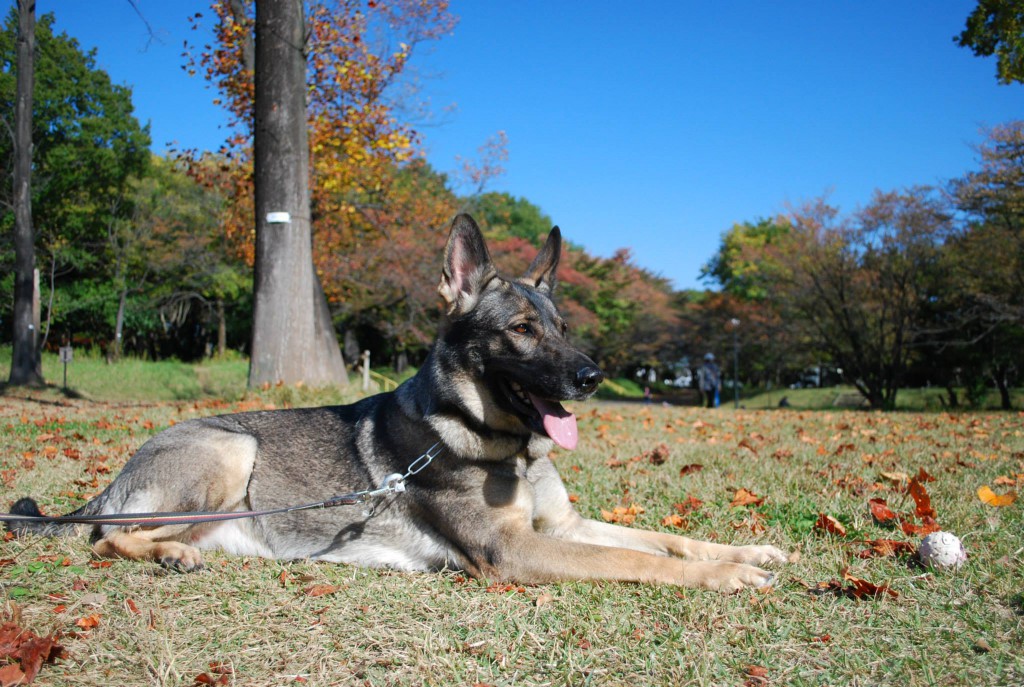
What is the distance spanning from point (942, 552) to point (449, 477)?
8.07ft

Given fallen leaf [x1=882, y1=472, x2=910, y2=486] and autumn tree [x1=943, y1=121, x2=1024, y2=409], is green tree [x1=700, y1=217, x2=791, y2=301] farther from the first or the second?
fallen leaf [x1=882, y1=472, x2=910, y2=486]

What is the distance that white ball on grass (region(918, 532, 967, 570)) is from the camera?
3227mm

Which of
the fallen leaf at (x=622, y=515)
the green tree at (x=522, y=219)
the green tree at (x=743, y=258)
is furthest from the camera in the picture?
the green tree at (x=522, y=219)

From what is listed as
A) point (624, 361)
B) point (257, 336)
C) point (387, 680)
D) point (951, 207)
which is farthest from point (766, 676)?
point (624, 361)

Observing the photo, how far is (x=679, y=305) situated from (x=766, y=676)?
157 ft

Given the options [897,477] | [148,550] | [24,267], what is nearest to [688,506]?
[897,477]

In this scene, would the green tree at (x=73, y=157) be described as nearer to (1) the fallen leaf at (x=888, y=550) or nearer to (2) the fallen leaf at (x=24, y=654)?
(2) the fallen leaf at (x=24, y=654)

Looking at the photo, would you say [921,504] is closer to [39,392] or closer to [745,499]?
[745,499]

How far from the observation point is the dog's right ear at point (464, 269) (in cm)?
380

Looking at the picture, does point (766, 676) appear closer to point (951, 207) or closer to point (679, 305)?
point (951, 207)

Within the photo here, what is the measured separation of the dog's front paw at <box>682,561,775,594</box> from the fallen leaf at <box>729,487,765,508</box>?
153cm

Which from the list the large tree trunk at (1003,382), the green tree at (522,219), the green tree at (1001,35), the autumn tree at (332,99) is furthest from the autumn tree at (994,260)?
the green tree at (522,219)

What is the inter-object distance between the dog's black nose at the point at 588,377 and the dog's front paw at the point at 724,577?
3.19ft

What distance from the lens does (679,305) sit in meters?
48.7
